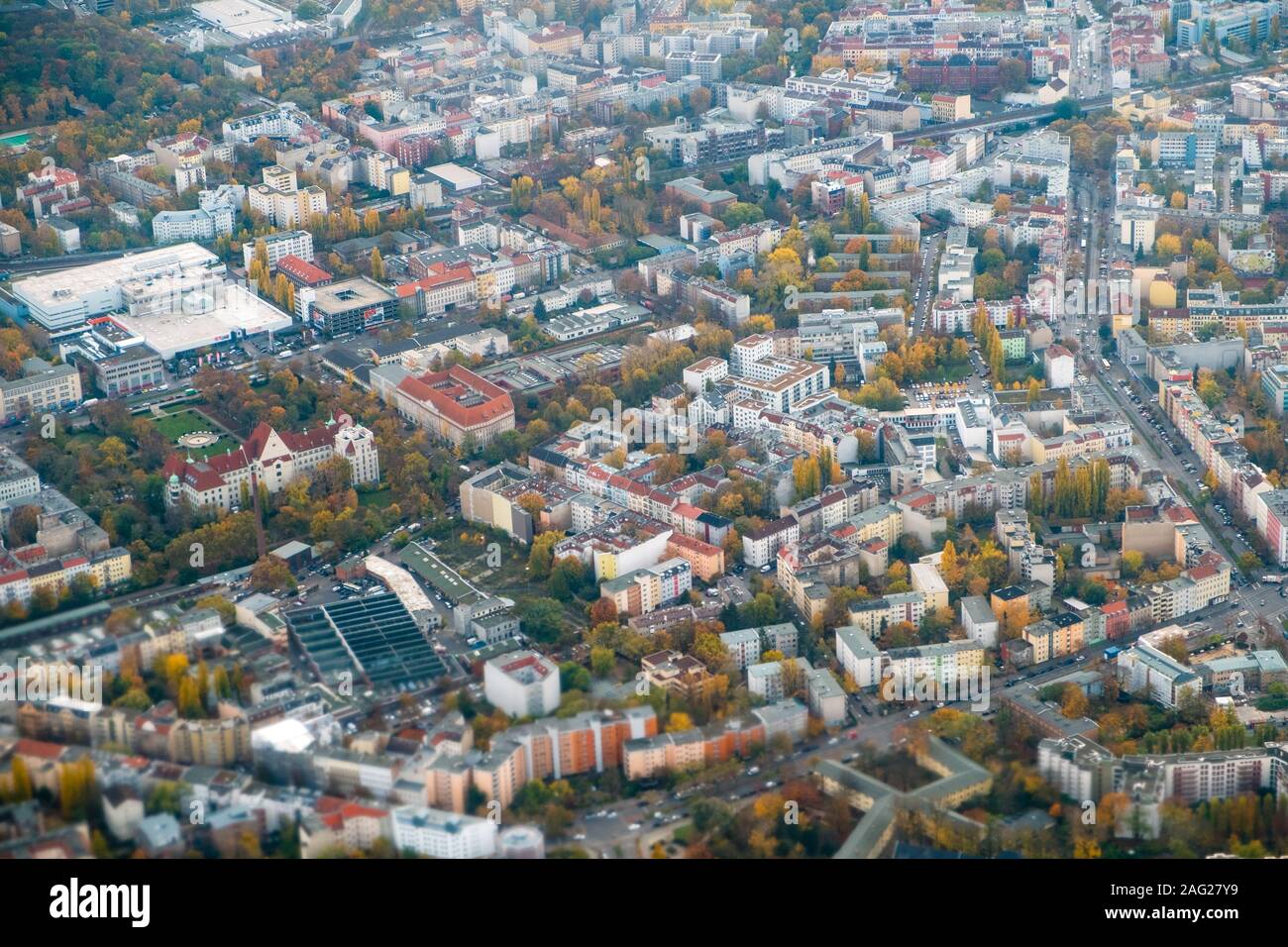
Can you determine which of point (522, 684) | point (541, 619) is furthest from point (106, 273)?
point (522, 684)

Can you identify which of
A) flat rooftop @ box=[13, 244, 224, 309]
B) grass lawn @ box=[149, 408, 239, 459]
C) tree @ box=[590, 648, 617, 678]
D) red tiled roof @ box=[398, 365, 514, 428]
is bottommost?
tree @ box=[590, 648, 617, 678]

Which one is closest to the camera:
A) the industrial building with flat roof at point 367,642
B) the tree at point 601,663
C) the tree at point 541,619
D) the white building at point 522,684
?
the white building at point 522,684

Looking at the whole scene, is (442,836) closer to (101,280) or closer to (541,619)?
(541,619)

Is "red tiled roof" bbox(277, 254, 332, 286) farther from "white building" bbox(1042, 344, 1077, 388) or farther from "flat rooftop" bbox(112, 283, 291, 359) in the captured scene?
"white building" bbox(1042, 344, 1077, 388)

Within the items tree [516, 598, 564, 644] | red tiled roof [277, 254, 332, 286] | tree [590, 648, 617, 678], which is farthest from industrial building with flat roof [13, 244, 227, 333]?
tree [590, 648, 617, 678]

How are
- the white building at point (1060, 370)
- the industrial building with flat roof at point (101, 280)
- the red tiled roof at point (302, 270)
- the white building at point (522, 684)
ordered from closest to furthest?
the white building at point (522, 684) < the white building at point (1060, 370) < the industrial building with flat roof at point (101, 280) < the red tiled roof at point (302, 270)

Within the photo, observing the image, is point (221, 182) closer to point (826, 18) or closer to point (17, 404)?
point (17, 404)

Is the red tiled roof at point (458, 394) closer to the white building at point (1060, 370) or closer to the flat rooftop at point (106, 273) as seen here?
the flat rooftop at point (106, 273)

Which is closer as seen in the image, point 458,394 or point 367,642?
point 367,642

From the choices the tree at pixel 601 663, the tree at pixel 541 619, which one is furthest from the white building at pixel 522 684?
the tree at pixel 541 619
